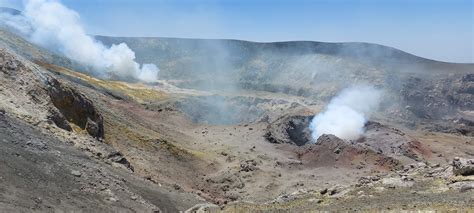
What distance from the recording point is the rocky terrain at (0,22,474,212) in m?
21.0

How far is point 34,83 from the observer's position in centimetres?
2834

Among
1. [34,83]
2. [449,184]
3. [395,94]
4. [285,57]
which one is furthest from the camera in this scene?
[285,57]

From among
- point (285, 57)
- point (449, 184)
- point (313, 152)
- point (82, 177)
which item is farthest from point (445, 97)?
point (82, 177)

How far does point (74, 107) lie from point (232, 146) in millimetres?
21047

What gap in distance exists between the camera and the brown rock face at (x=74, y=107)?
2990cm

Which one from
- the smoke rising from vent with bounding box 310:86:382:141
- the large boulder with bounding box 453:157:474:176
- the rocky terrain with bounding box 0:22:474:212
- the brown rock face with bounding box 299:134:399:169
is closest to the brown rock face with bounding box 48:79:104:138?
the rocky terrain with bounding box 0:22:474:212

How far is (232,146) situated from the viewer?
4956cm

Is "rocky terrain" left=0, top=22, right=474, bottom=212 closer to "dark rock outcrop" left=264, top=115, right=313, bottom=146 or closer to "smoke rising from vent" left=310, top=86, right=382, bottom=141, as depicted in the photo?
"dark rock outcrop" left=264, top=115, right=313, bottom=146

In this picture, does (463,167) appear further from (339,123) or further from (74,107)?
(339,123)

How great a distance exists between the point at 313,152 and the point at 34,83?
83.1 ft

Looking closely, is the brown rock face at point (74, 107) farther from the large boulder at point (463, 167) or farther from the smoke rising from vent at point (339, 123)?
the smoke rising from vent at point (339, 123)

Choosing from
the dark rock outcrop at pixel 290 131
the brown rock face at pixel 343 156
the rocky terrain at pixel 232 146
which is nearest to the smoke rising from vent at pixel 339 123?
the dark rock outcrop at pixel 290 131

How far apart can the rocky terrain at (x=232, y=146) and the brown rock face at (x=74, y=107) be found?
0.28 ft

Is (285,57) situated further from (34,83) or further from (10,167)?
(10,167)
